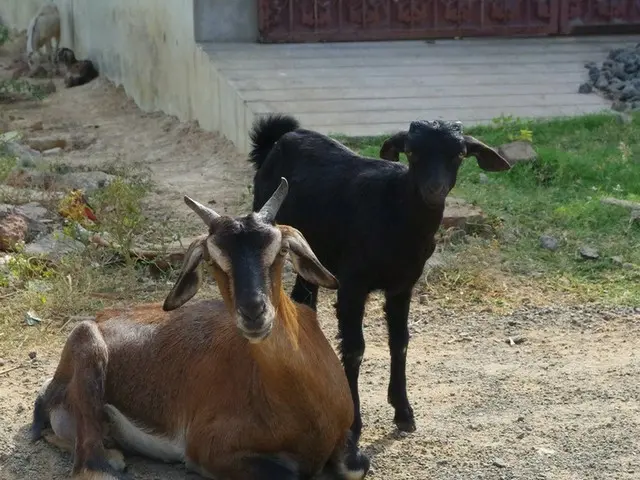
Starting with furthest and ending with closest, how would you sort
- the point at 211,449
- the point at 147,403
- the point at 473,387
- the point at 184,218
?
1. the point at 184,218
2. the point at 473,387
3. the point at 147,403
4. the point at 211,449

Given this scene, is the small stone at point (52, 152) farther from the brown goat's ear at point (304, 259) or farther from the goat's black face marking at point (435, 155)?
the brown goat's ear at point (304, 259)

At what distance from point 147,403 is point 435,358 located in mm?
2099

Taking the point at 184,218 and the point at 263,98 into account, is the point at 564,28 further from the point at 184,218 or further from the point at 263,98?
the point at 184,218

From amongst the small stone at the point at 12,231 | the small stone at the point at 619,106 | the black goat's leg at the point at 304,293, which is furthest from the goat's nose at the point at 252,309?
the small stone at the point at 619,106

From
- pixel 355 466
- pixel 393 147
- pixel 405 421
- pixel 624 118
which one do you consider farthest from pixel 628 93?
pixel 355 466

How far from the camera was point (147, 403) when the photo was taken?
562 cm

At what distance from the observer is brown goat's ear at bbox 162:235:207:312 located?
491cm

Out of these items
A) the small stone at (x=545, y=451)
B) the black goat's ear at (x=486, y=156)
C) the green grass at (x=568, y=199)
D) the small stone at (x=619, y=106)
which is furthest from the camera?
the small stone at (x=619, y=106)

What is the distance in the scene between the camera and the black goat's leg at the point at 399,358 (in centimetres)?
594

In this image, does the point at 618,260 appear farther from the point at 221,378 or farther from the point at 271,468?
the point at 271,468

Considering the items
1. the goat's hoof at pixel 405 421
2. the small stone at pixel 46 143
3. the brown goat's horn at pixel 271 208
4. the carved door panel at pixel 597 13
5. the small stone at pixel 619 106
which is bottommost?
the goat's hoof at pixel 405 421

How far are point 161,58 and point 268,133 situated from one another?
26.0 ft

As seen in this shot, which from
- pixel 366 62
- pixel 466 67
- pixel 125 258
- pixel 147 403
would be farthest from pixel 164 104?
pixel 147 403

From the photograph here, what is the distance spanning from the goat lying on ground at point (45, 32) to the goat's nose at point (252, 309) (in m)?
16.1
